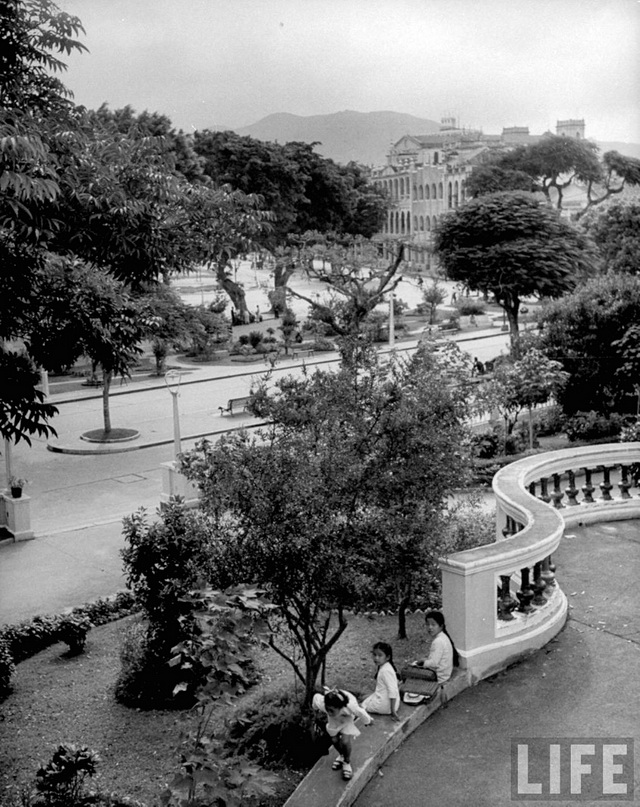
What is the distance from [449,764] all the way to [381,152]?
173270 millimetres

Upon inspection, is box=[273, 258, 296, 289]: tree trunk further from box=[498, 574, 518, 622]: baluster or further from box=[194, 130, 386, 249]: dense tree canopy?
box=[498, 574, 518, 622]: baluster

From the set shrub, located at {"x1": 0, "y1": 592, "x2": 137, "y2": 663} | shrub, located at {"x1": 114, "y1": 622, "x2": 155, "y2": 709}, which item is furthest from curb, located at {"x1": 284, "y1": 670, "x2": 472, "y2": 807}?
shrub, located at {"x1": 0, "y1": 592, "x2": 137, "y2": 663}

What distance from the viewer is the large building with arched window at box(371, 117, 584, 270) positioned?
11747 cm

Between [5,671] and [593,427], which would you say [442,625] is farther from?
[593,427]

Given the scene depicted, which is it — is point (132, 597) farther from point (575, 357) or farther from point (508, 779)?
point (575, 357)

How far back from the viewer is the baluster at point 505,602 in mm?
10711

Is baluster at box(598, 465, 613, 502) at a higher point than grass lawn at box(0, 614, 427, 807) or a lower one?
higher

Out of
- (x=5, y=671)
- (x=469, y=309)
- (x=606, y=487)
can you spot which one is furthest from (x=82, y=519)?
(x=469, y=309)

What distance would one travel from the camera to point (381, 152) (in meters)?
176

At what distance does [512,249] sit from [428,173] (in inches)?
3336

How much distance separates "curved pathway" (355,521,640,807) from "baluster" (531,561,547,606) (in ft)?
1.63

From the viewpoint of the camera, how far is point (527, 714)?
31.5 feet

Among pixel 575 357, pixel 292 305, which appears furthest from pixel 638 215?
pixel 292 305

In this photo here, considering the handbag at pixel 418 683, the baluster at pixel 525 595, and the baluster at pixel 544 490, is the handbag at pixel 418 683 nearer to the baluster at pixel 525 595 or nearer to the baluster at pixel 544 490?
the baluster at pixel 525 595
